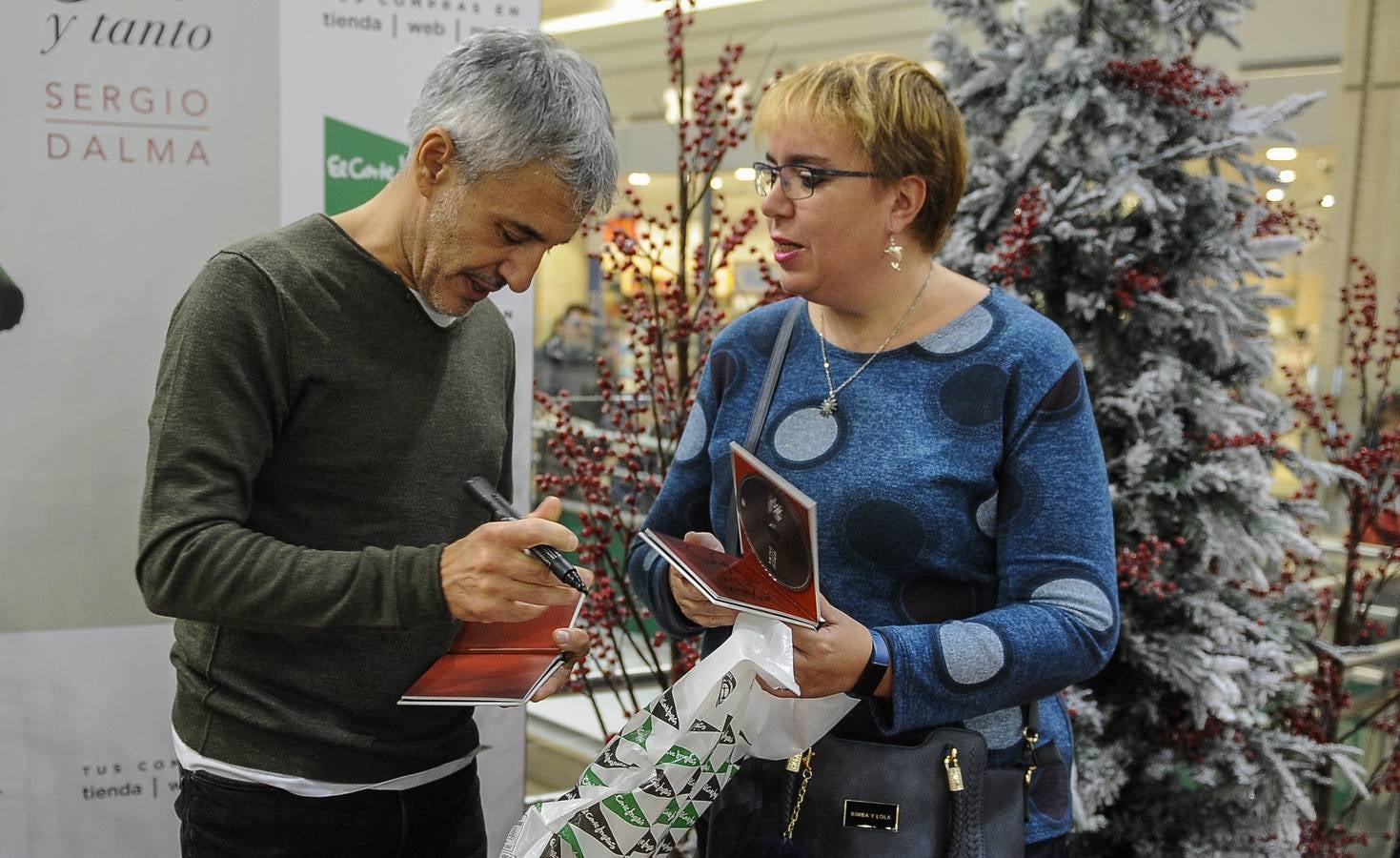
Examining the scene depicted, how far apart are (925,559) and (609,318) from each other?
7.87 meters

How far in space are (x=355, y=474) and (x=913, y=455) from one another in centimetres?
69

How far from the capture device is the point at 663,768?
139 cm

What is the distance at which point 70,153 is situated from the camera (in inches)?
81.9

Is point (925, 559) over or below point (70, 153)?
Answer: below

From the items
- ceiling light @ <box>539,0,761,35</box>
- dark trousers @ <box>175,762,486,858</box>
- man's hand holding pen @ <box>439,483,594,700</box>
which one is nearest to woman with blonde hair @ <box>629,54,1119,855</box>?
man's hand holding pen @ <box>439,483,594,700</box>

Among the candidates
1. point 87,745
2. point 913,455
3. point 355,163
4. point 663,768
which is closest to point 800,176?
point 913,455

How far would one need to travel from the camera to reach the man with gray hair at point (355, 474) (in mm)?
1273

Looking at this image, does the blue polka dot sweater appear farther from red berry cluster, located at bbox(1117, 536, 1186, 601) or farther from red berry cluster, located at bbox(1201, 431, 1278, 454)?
red berry cluster, located at bbox(1201, 431, 1278, 454)

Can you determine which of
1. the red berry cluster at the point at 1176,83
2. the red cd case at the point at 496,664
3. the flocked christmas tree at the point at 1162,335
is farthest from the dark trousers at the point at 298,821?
the red berry cluster at the point at 1176,83

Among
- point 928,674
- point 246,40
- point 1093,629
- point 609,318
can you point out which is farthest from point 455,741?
point 609,318

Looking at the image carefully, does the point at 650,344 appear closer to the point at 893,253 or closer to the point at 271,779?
the point at 893,253

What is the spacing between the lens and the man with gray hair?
1.27 meters

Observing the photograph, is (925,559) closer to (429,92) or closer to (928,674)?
(928,674)

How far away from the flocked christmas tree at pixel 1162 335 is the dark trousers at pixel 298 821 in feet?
4.85
